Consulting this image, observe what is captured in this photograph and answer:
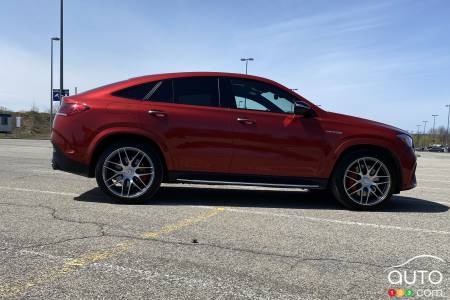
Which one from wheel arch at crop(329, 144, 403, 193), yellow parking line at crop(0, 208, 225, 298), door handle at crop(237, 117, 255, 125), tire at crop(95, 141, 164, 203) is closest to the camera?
yellow parking line at crop(0, 208, 225, 298)

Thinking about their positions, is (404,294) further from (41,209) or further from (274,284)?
(41,209)

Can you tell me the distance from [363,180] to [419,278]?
8.91 feet

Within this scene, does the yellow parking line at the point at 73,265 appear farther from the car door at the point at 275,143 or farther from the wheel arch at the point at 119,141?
the car door at the point at 275,143

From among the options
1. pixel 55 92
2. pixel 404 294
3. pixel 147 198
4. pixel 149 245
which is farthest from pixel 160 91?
pixel 55 92

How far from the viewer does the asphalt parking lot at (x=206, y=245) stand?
3.25m

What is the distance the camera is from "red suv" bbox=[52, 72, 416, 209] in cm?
600

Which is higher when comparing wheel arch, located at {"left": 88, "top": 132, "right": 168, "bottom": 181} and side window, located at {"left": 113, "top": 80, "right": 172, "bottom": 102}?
side window, located at {"left": 113, "top": 80, "right": 172, "bottom": 102}

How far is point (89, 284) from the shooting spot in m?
3.24

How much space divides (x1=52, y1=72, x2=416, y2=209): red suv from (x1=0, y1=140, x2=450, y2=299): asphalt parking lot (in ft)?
1.24

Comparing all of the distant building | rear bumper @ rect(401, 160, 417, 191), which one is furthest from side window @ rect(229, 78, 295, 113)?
the distant building

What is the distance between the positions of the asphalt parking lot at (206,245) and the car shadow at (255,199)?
26 mm

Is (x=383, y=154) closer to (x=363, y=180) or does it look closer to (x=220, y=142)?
(x=363, y=180)

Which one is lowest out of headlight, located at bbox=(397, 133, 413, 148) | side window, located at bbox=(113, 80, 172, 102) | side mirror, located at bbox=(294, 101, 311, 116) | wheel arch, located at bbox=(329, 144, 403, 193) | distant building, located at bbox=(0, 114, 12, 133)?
distant building, located at bbox=(0, 114, 12, 133)

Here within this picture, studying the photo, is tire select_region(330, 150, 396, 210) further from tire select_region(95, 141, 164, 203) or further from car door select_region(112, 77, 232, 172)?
tire select_region(95, 141, 164, 203)
